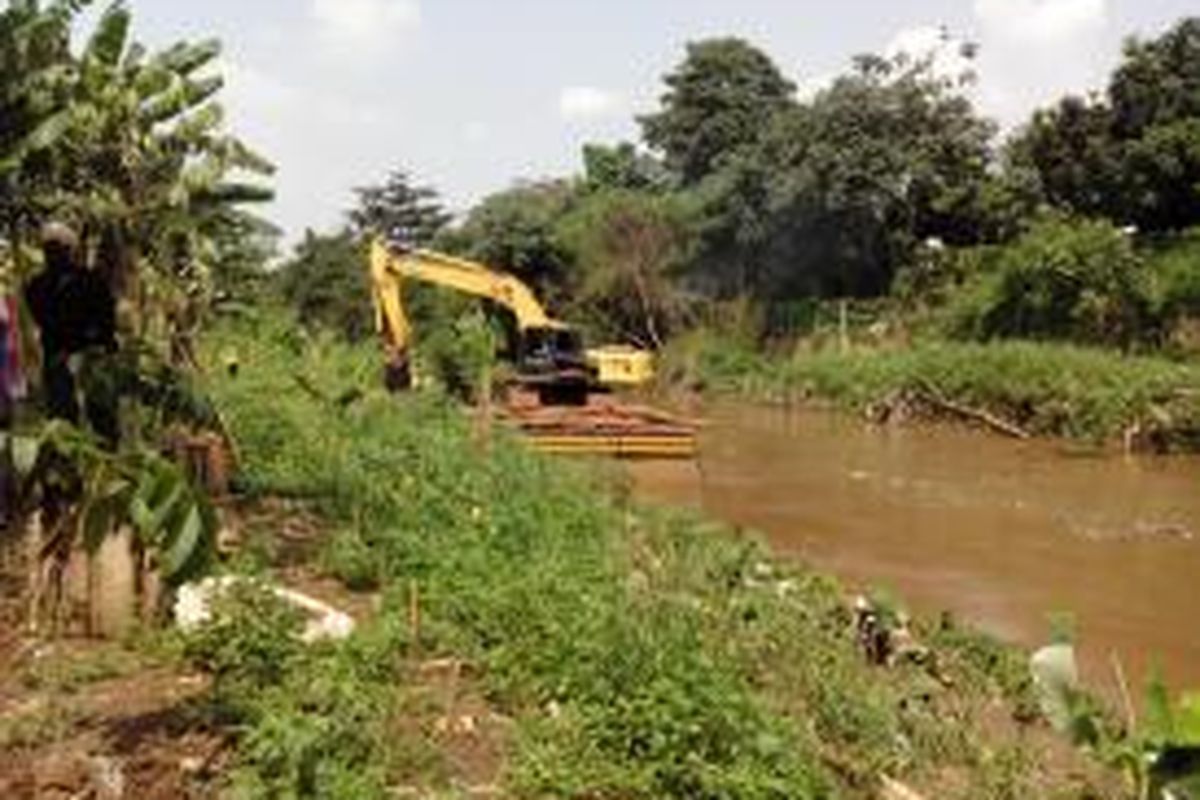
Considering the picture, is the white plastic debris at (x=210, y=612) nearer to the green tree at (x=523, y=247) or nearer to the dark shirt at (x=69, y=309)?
the dark shirt at (x=69, y=309)

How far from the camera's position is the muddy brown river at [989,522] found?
45.3 feet

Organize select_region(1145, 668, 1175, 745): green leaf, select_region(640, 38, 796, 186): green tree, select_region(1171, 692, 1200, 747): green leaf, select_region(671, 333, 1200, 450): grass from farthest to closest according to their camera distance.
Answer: select_region(640, 38, 796, 186): green tree < select_region(671, 333, 1200, 450): grass < select_region(1145, 668, 1175, 745): green leaf < select_region(1171, 692, 1200, 747): green leaf

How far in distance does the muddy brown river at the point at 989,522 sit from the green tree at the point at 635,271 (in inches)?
576

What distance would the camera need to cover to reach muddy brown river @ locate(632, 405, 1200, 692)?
45.3 ft

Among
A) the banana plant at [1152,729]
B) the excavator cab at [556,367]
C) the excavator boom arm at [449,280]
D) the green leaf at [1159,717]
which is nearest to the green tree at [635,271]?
the excavator boom arm at [449,280]

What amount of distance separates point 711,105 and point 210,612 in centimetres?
4643

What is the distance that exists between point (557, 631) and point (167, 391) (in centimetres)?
221

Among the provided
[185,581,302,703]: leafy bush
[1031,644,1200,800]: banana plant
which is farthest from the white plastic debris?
[1031,644,1200,800]: banana plant

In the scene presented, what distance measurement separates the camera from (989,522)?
19.4m

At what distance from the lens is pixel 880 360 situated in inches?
1355

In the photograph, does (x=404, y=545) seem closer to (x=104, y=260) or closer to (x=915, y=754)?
(x=104, y=260)

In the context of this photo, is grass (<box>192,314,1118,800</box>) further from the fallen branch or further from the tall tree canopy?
the fallen branch

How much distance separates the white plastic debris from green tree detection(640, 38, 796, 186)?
43.8 metres

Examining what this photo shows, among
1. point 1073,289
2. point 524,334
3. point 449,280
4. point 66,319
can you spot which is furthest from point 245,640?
point 1073,289
